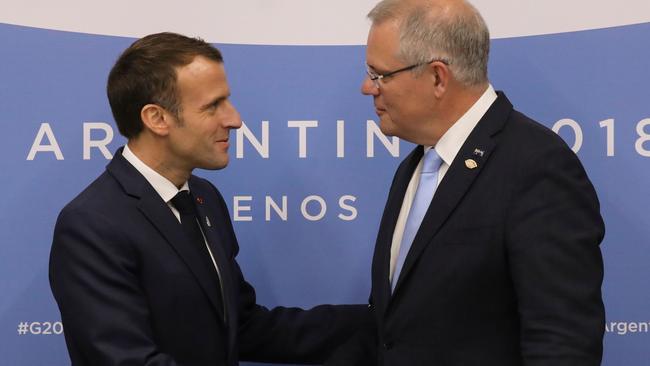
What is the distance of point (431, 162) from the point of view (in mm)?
2127

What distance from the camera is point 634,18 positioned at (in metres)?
2.66

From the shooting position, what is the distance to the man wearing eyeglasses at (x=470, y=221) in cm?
182

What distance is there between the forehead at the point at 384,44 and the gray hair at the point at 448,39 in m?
0.02

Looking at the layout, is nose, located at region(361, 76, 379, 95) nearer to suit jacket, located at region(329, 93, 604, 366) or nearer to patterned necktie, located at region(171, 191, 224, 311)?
suit jacket, located at region(329, 93, 604, 366)

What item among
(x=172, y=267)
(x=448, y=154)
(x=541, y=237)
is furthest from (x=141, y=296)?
(x=541, y=237)

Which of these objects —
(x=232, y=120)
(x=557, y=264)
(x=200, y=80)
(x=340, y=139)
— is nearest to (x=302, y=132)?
(x=340, y=139)

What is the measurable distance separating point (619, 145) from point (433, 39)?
2.87 feet

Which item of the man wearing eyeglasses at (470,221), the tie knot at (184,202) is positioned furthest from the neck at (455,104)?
the tie knot at (184,202)

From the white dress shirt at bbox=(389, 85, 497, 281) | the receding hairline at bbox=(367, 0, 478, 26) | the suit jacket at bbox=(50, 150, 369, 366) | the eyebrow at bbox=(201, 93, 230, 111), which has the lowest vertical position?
the suit jacket at bbox=(50, 150, 369, 366)

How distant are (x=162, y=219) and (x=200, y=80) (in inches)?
13.3

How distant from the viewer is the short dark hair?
2203 mm

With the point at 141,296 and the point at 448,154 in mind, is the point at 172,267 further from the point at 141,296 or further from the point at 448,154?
the point at 448,154

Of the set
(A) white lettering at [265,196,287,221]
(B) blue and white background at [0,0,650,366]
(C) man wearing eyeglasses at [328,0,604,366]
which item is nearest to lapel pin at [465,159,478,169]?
(C) man wearing eyeglasses at [328,0,604,366]

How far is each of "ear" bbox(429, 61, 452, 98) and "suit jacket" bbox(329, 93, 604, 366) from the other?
11cm
